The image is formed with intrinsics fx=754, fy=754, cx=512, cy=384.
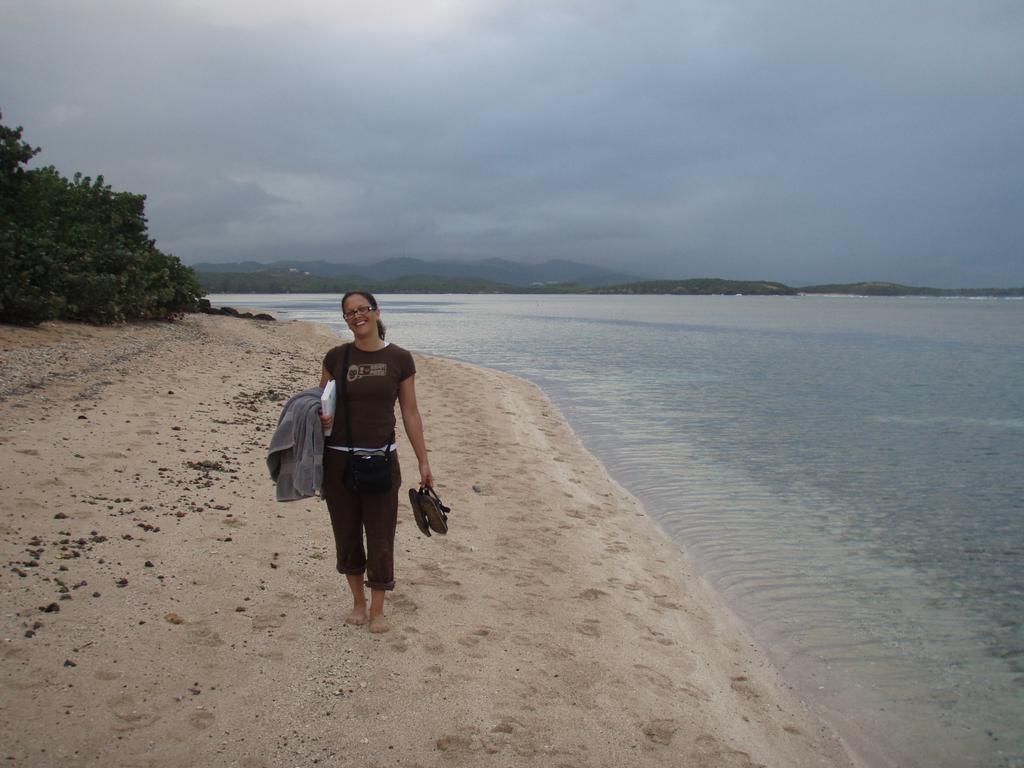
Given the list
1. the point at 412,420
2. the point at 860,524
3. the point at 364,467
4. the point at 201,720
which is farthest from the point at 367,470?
the point at 860,524

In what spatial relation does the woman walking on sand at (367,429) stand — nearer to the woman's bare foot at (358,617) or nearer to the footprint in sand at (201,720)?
the woman's bare foot at (358,617)

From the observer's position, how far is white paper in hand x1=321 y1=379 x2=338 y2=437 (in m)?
4.45

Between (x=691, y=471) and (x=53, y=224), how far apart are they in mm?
20835

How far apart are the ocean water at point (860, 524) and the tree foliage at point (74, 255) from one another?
12.4 m

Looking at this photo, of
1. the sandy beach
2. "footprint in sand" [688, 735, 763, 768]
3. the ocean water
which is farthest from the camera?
the ocean water

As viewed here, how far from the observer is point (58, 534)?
560 centimetres

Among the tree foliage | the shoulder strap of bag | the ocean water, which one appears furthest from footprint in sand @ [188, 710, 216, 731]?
the tree foliage

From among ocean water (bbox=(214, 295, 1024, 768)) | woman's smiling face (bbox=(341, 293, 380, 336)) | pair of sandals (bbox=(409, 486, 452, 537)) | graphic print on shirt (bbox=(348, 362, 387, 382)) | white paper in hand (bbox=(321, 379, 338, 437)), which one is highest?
woman's smiling face (bbox=(341, 293, 380, 336))

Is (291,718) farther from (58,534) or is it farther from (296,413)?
(58,534)

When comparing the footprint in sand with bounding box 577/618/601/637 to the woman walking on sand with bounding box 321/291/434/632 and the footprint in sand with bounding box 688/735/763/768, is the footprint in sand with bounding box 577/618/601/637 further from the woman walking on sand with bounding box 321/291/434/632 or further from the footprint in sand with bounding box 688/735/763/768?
the woman walking on sand with bounding box 321/291/434/632

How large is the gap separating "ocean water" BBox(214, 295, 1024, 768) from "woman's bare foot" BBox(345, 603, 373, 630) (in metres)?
3.14

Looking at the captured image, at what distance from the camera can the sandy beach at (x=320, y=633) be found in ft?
12.4

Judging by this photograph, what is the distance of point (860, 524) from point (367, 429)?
24.6ft

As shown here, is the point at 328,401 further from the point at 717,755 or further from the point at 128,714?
the point at 717,755
